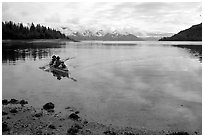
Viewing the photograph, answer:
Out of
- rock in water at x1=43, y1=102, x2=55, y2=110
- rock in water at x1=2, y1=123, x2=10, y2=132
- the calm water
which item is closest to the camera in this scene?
rock in water at x1=2, y1=123, x2=10, y2=132

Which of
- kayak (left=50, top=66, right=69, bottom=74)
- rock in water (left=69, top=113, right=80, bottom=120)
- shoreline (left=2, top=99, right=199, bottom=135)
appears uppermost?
kayak (left=50, top=66, right=69, bottom=74)

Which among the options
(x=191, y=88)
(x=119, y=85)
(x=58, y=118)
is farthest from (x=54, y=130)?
(x=191, y=88)

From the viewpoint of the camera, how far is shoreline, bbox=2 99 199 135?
1772 cm

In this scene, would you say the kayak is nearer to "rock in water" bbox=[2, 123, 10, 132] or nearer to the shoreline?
the shoreline

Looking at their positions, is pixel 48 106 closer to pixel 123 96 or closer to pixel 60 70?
pixel 123 96

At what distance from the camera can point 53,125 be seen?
18.7m

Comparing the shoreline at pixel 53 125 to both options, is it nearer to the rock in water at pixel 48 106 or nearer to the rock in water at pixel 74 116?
the rock in water at pixel 74 116

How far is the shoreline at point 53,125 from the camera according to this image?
17719 mm

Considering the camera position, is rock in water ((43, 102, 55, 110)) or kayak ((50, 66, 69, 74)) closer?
rock in water ((43, 102, 55, 110))

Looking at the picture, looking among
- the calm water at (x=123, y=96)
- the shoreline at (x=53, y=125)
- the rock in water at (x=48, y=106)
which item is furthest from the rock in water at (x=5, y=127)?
the calm water at (x=123, y=96)

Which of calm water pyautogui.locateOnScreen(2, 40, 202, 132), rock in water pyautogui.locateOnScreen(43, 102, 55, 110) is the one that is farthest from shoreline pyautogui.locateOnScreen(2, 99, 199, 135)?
calm water pyautogui.locateOnScreen(2, 40, 202, 132)

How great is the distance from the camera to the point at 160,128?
18.9 metres

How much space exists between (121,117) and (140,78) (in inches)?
717

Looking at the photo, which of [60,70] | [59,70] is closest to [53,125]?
[60,70]
